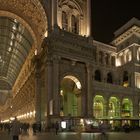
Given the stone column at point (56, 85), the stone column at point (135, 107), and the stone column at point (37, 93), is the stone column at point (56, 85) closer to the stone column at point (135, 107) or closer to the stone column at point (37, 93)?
the stone column at point (37, 93)

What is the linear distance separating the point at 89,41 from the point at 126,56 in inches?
1055

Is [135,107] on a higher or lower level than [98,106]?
lower

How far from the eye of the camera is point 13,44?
6725 cm

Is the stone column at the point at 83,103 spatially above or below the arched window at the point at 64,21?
below

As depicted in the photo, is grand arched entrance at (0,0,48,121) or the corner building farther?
grand arched entrance at (0,0,48,121)

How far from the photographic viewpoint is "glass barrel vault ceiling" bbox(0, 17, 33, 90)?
56406 millimetres

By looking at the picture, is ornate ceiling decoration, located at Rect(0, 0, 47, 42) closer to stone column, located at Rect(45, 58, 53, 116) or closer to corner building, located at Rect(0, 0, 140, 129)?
corner building, located at Rect(0, 0, 140, 129)

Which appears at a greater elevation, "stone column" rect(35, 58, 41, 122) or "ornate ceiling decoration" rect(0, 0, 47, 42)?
"ornate ceiling decoration" rect(0, 0, 47, 42)

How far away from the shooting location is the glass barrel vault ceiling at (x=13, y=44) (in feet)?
185

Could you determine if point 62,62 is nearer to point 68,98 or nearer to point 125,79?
point 68,98

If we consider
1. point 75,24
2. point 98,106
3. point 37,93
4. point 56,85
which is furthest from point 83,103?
point 98,106

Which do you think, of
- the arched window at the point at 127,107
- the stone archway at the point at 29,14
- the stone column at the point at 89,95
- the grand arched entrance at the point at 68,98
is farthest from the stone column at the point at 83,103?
the arched window at the point at 127,107

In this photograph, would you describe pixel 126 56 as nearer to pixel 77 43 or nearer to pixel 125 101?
pixel 125 101

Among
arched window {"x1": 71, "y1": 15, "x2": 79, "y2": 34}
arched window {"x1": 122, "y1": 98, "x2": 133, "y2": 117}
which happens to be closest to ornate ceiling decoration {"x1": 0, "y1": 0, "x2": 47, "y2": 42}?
arched window {"x1": 71, "y1": 15, "x2": 79, "y2": 34}
